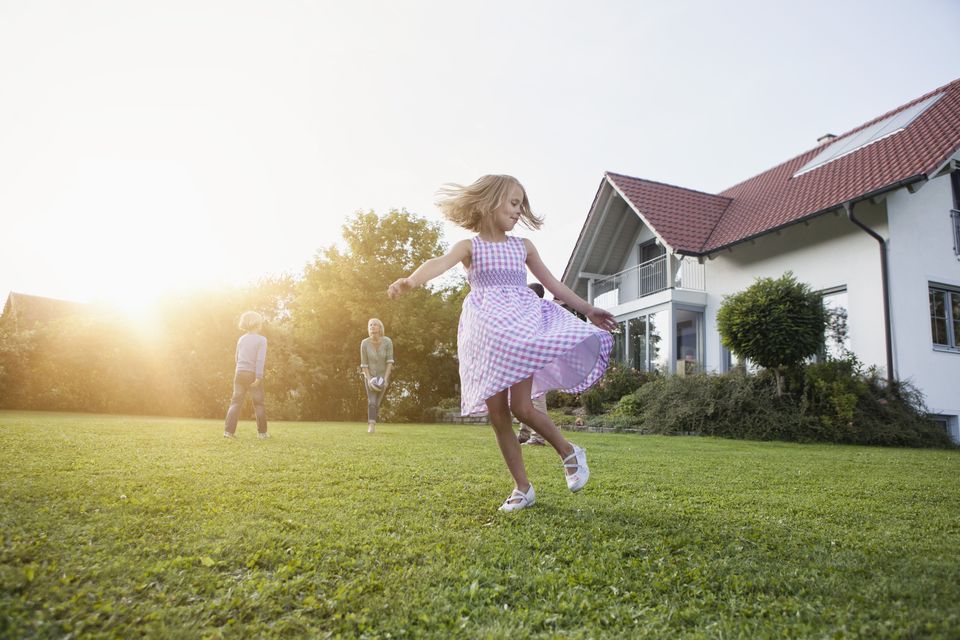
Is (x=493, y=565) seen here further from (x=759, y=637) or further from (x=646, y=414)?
(x=646, y=414)

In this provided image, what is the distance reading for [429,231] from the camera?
70.2 ft

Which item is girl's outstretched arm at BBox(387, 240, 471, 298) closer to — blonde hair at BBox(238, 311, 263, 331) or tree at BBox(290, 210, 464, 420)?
blonde hair at BBox(238, 311, 263, 331)

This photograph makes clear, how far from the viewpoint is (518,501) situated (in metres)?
2.96

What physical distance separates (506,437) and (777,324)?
9371 mm

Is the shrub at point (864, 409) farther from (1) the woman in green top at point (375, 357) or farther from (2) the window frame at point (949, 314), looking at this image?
(1) the woman in green top at point (375, 357)

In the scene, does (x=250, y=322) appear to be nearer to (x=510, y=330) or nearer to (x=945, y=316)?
(x=510, y=330)

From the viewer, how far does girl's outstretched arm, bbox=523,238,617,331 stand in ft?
10.7

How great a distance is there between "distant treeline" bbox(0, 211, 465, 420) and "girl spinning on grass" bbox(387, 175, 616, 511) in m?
16.0

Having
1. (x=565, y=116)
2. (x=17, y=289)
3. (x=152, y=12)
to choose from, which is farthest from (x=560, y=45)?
(x=17, y=289)

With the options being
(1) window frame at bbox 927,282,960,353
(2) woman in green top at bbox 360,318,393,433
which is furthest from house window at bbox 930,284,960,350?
(2) woman in green top at bbox 360,318,393,433

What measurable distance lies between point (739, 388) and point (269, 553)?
10.3 metres

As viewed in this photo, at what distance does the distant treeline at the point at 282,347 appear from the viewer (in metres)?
16.7

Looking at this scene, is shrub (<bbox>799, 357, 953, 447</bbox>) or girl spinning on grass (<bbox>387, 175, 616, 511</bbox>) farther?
shrub (<bbox>799, 357, 953, 447</bbox>)

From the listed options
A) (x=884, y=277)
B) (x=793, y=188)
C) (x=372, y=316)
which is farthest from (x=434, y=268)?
(x=372, y=316)
